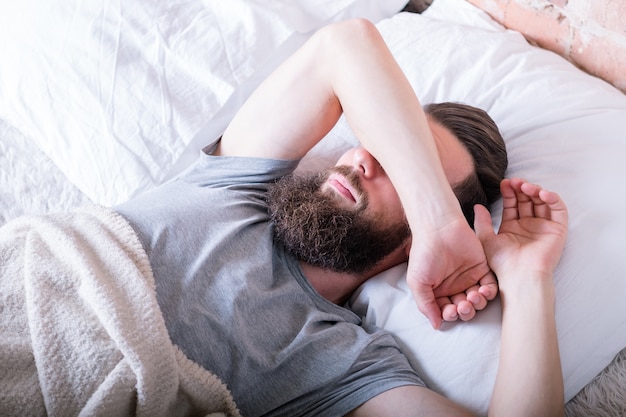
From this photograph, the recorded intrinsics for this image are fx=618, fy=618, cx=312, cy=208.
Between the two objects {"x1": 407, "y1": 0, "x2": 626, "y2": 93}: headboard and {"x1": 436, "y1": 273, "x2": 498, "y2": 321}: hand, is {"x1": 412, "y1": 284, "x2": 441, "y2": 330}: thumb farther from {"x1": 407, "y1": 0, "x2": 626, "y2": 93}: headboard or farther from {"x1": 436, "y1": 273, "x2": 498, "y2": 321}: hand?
{"x1": 407, "y1": 0, "x2": 626, "y2": 93}: headboard

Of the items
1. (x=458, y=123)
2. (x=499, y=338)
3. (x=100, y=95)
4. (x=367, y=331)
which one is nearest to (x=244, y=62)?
(x=100, y=95)

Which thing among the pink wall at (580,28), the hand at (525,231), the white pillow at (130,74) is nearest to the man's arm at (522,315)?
the hand at (525,231)

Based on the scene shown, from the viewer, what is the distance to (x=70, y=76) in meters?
1.32

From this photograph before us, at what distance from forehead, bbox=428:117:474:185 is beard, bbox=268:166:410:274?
12 cm

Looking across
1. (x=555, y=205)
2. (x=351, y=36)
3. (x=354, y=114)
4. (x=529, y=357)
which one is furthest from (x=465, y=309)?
(x=351, y=36)

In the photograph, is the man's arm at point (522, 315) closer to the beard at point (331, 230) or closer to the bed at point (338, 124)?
the bed at point (338, 124)

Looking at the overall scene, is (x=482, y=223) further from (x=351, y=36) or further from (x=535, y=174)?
(x=351, y=36)

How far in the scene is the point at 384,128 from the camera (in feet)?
→ 3.08

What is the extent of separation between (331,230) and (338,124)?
320mm

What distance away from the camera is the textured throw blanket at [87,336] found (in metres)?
0.78

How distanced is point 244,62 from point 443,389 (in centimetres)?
79

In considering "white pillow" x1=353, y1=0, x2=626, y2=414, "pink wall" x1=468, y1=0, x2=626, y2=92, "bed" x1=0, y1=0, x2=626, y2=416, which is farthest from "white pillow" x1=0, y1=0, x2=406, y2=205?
"pink wall" x1=468, y1=0, x2=626, y2=92

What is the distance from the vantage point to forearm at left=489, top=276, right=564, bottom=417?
822 millimetres

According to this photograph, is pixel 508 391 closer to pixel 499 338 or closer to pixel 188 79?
pixel 499 338
